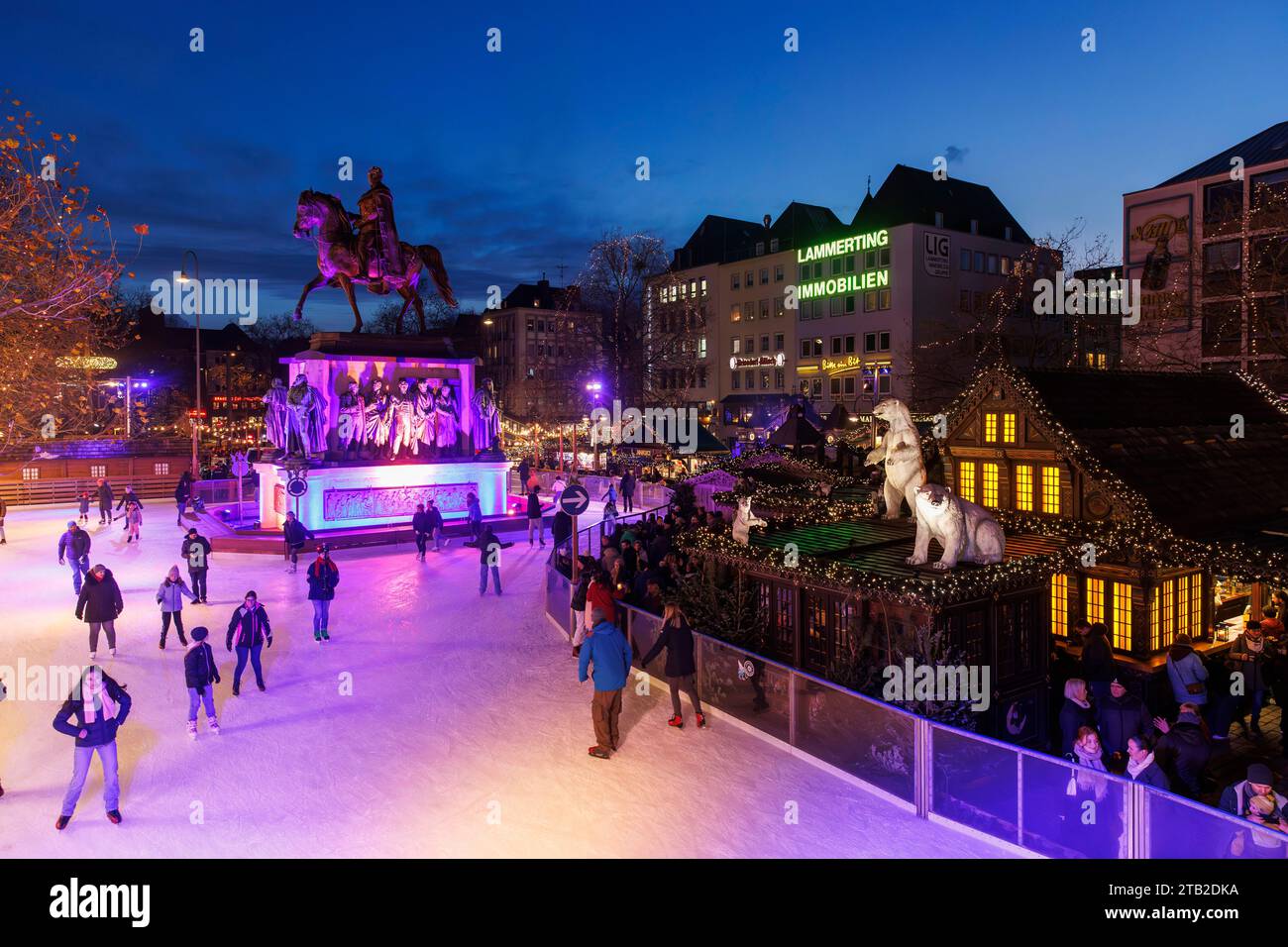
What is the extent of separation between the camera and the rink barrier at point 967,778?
6.04 meters

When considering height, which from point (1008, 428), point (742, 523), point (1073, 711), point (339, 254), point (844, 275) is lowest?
point (1073, 711)

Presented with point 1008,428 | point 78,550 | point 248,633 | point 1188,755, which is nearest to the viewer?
point 1188,755

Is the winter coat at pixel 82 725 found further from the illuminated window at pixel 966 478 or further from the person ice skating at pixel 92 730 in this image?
the illuminated window at pixel 966 478

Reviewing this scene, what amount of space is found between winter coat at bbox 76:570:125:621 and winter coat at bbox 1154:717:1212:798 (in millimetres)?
13496

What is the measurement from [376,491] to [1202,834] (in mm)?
24695

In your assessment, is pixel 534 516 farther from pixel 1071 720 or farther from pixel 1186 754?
pixel 1186 754

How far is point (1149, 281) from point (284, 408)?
38.8 metres

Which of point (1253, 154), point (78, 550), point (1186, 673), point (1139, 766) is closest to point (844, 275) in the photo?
point (1253, 154)

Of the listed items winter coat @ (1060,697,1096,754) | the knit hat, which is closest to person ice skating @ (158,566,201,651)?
winter coat @ (1060,697,1096,754)

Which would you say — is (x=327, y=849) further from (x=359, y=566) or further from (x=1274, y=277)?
(x=1274, y=277)

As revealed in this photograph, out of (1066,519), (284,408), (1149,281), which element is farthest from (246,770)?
(1149,281)

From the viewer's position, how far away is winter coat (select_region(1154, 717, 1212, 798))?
767cm

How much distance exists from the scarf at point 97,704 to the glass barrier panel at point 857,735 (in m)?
6.73

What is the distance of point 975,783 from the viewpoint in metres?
7.50
